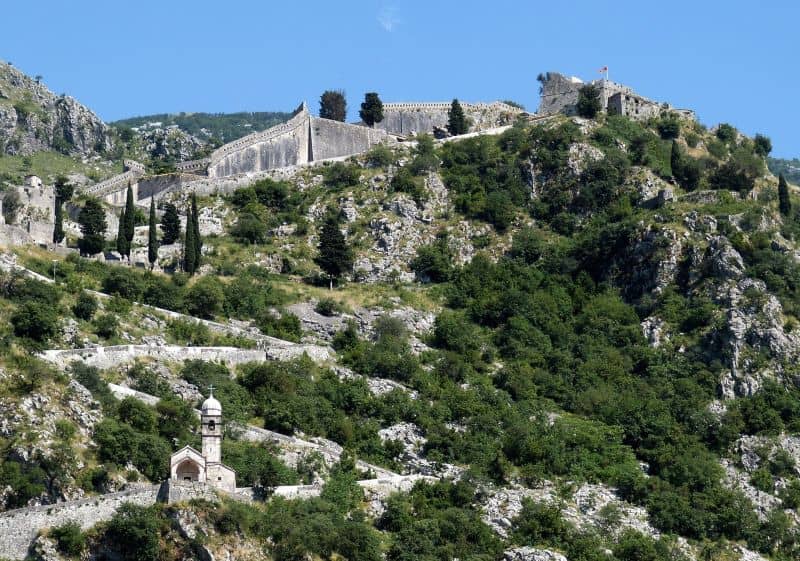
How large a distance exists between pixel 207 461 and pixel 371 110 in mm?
58814

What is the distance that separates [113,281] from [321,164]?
93.8 feet

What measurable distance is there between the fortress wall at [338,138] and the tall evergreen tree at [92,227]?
20725 millimetres

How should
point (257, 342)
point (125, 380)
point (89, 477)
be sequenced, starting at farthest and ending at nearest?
1. point (257, 342)
2. point (125, 380)
3. point (89, 477)

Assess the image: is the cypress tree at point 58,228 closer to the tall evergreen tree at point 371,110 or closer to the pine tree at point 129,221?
the pine tree at point 129,221

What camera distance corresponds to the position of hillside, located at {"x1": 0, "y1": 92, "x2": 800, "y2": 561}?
246 feet

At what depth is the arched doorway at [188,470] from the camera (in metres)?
71.5

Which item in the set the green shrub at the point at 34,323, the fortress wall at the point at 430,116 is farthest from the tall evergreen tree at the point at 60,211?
the fortress wall at the point at 430,116

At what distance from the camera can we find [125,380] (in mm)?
82188

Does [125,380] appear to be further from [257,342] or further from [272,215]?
[272,215]

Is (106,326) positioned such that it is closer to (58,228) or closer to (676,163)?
(58,228)

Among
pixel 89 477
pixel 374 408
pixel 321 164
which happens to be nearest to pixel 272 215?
pixel 321 164

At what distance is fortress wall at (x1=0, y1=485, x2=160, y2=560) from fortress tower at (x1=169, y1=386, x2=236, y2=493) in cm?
165

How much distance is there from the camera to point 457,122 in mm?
125938

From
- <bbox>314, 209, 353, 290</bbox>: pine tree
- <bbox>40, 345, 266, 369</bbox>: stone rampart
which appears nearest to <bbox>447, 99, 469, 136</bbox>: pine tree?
<bbox>314, 209, 353, 290</bbox>: pine tree
